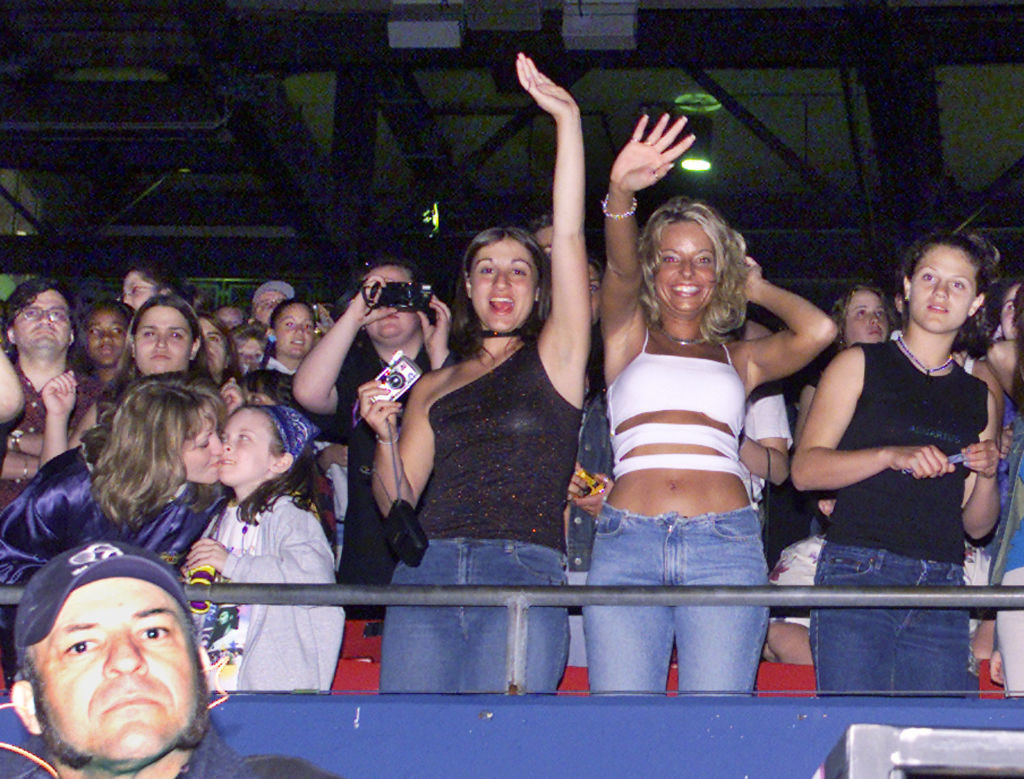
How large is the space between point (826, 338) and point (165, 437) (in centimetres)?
180

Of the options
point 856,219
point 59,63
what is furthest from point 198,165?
point 856,219

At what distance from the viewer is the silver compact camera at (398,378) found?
3.54 metres

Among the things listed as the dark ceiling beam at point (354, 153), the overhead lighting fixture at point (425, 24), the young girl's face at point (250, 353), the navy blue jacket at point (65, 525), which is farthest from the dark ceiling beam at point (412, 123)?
the navy blue jacket at point (65, 525)

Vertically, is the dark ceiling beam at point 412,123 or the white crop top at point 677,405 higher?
the dark ceiling beam at point 412,123

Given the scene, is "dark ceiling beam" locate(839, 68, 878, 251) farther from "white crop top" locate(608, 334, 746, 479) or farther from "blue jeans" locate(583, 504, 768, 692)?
"blue jeans" locate(583, 504, 768, 692)

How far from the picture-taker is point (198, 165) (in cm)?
1105

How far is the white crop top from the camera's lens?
328cm

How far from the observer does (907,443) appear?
3420 mm

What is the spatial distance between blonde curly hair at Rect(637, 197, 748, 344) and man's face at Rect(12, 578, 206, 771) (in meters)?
1.75

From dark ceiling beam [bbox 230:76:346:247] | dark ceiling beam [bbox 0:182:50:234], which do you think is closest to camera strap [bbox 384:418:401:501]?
dark ceiling beam [bbox 230:76:346:247]

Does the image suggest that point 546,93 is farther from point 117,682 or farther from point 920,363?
point 117,682

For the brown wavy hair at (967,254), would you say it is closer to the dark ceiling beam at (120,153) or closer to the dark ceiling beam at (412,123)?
the dark ceiling beam at (120,153)

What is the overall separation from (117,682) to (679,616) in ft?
4.74

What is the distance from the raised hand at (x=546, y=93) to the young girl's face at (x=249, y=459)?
118cm
